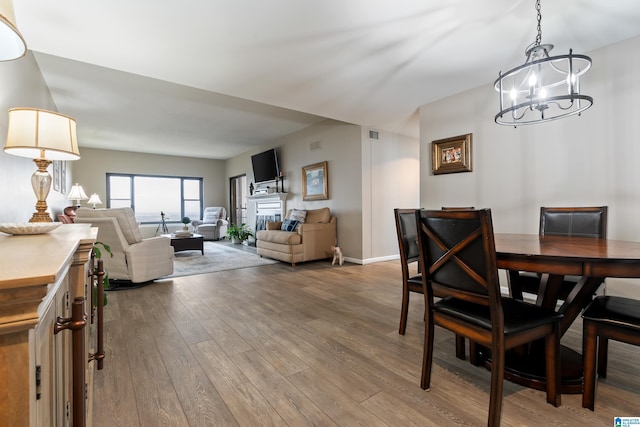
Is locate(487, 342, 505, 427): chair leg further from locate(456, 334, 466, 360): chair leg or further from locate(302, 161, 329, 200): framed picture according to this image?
locate(302, 161, 329, 200): framed picture

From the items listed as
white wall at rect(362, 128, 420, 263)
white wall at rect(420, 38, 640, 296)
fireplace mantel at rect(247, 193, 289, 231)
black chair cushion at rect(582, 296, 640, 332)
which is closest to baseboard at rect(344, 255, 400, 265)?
white wall at rect(362, 128, 420, 263)

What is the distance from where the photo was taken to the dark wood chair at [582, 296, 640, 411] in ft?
4.34

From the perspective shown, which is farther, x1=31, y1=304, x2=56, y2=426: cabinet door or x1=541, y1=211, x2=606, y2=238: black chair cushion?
x1=541, y1=211, x2=606, y2=238: black chair cushion

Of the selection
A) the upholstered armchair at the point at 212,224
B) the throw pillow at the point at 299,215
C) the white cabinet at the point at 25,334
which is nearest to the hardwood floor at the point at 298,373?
the white cabinet at the point at 25,334

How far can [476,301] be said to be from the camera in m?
1.36

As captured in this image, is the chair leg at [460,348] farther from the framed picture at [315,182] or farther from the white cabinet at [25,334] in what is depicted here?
the framed picture at [315,182]

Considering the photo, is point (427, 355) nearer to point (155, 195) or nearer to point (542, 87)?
point (542, 87)

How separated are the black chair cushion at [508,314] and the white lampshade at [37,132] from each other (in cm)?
217

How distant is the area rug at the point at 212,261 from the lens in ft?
15.4

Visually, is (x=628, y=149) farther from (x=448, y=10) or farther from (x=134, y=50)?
(x=134, y=50)

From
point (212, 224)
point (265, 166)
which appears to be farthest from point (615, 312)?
point (212, 224)

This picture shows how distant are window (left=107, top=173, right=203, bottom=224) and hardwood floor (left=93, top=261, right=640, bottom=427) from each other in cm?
661

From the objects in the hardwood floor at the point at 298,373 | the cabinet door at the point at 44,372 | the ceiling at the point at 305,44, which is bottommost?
the hardwood floor at the point at 298,373

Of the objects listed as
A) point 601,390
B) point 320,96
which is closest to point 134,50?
point 320,96
